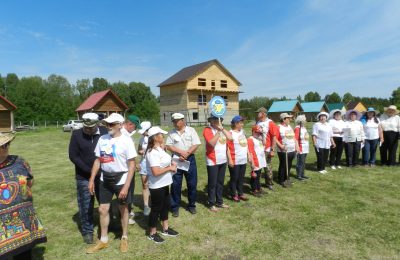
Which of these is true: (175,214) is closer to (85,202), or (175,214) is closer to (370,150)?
(85,202)

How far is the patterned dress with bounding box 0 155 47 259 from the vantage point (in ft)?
9.74

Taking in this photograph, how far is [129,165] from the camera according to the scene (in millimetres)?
4094

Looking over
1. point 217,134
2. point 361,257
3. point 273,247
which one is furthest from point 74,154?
point 361,257

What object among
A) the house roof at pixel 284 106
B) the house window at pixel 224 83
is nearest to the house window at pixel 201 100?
the house window at pixel 224 83

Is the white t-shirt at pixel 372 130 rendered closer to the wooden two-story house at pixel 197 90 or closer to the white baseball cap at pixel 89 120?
the white baseball cap at pixel 89 120

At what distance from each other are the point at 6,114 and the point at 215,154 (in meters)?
34.7

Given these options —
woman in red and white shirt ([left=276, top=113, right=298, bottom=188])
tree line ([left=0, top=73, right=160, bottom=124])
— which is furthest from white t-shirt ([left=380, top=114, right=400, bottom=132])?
tree line ([left=0, top=73, right=160, bottom=124])

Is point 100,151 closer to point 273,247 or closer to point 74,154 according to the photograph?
point 74,154

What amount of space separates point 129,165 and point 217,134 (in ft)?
6.78

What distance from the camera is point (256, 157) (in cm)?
676

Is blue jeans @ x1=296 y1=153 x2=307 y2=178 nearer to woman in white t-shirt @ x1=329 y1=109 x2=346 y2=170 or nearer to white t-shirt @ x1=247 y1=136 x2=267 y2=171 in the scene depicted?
white t-shirt @ x1=247 y1=136 x2=267 y2=171

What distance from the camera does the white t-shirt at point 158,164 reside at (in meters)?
4.34

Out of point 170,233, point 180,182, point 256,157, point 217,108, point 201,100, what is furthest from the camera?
point 201,100

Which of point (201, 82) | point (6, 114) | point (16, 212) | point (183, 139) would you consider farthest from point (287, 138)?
point (201, 82)
